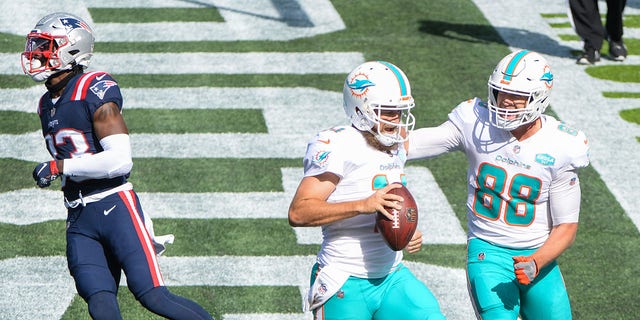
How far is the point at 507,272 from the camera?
5746 mm

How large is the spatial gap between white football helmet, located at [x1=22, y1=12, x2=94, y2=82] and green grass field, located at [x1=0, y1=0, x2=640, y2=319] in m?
1.85

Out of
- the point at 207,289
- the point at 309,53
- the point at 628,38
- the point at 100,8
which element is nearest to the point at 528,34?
the point at 628,38

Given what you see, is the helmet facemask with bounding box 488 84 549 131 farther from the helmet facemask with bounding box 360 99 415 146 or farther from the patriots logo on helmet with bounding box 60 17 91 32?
the patriots logo on helmet with bounding box 60 17 91 32

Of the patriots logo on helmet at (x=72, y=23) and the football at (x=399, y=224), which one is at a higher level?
the patriots logo on helmet at (x=72, y=23)

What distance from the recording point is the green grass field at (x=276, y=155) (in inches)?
296

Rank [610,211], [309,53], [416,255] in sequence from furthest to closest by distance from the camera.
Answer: [309,53]
[610,211]
[416,255]

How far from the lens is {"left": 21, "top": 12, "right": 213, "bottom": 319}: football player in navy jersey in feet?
18.6

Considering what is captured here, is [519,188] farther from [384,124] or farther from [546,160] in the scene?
[384,124]

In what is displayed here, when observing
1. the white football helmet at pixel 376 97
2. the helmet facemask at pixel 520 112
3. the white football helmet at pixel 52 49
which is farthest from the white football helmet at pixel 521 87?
the white football helmet at pixel 52 49

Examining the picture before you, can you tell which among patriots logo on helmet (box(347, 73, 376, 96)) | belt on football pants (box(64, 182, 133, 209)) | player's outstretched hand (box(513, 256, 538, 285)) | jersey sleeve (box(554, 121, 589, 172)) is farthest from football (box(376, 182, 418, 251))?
belt on football pants (box(64, 182, 133, 209))

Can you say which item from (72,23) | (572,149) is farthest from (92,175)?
(572,149)

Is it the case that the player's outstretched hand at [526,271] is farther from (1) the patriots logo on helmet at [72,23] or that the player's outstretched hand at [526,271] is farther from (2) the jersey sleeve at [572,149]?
(1) the patriots logo on helmet at [72,23]

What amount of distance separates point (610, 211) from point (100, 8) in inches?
270

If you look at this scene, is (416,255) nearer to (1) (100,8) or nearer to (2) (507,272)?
(2) (507,272)
